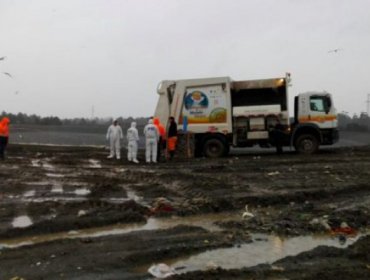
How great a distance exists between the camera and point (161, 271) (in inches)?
264

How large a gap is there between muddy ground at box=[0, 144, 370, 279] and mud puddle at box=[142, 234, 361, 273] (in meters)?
0.17

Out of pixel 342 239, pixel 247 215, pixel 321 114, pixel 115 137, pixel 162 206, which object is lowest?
pixel 342 239

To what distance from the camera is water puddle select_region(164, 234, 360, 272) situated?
7.21 meters

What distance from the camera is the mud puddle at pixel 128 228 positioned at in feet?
28.4

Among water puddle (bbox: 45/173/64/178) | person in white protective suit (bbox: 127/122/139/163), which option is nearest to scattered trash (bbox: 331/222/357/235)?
water puddle (bbox: 45/173/64/178)

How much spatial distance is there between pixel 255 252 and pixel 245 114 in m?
15.7

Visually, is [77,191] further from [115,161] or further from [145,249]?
[115,161]

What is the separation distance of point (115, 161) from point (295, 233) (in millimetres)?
13910

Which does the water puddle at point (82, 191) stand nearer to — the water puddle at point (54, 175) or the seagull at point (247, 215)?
the water puddle at point (54, 175)

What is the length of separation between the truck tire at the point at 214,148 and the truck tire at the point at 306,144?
316 centimetres

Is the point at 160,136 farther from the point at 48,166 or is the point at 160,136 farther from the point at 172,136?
the point at 48,166

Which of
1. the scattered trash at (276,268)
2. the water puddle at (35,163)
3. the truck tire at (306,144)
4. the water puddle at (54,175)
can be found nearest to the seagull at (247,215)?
the scattered trash at (276,268)

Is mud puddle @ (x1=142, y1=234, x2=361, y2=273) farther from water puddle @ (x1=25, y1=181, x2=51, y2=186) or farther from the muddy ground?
water puddle @ (x1=25, y1=181, x2=51, y2=186)

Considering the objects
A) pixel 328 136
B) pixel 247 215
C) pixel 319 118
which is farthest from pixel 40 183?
pixel 328 136
